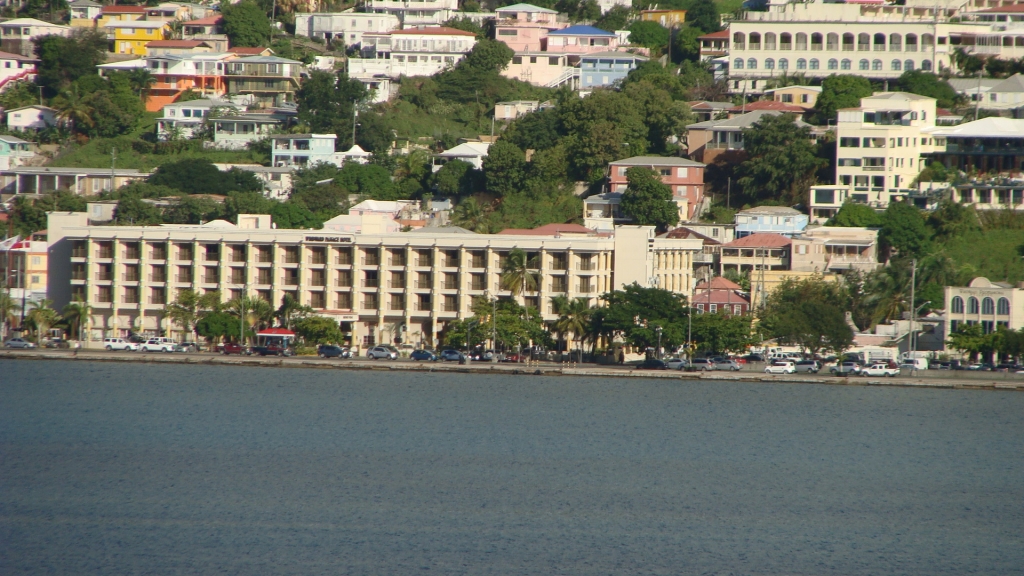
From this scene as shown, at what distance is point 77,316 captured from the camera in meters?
85.1

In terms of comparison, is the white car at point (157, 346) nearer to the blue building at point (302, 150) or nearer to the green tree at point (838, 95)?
the blue building at point (302, 150)

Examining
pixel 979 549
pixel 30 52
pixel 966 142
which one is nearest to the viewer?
pixel 979 549

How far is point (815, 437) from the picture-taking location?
62.7m

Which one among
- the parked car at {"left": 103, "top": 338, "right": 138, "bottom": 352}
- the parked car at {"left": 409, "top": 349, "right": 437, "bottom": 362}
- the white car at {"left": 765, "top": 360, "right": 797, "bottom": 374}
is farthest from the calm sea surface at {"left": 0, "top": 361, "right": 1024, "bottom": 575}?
the parked car at {"left": 103, "top": 338, "right": 138, "bottom": 352}

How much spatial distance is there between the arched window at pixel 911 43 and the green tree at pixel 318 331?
50.0 metres

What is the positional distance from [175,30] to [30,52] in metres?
12.2

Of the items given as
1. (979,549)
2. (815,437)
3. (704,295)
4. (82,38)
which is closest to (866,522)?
(979,549)

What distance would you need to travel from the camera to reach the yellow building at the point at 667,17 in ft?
432

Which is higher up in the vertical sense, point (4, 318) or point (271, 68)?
point (271, 68)

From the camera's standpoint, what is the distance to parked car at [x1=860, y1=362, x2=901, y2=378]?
7512 centimetres

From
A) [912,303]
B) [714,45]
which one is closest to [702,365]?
[912,303]

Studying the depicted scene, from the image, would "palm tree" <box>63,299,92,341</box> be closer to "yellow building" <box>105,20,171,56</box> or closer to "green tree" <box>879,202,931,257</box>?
"green tree" <box>879,202,931,257</box>

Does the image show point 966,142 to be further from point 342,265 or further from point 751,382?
point 342,265

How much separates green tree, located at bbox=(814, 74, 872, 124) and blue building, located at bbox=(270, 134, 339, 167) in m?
33.7
